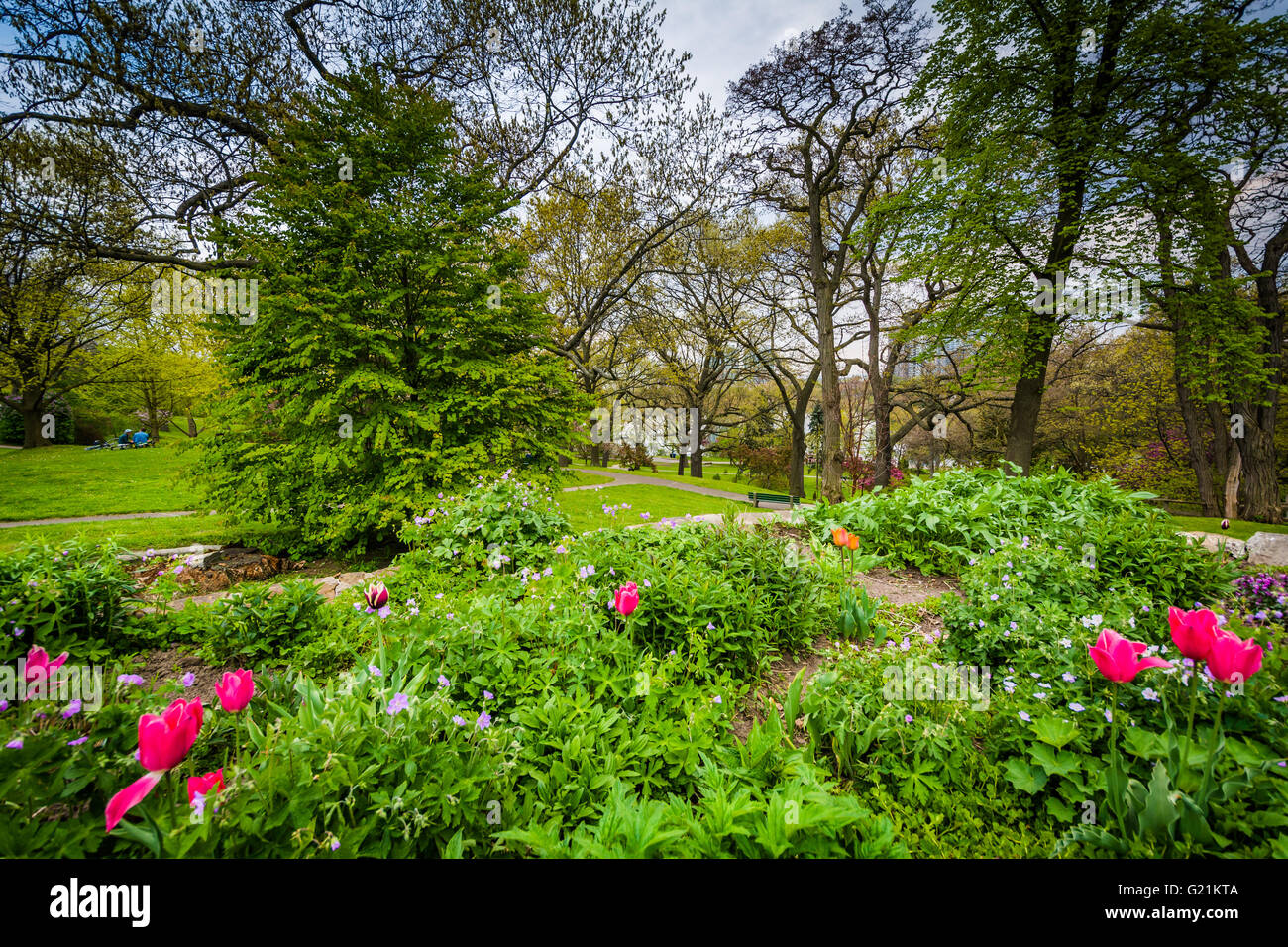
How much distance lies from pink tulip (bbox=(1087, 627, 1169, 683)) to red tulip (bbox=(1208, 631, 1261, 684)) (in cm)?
11

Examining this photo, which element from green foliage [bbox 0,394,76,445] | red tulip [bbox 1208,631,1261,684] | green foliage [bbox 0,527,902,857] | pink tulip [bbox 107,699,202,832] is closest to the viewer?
pink tulip [bbox 107,699,202,832]

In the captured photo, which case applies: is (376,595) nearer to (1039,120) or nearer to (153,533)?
(153,533)

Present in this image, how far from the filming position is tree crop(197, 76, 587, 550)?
5.53 metres

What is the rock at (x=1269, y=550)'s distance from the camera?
493cm

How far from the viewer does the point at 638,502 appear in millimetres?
13398

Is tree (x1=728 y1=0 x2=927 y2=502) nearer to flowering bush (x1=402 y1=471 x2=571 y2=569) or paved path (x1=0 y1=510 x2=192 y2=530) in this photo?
flowering bush (x1=402 y1=471 x2=571 y2=569)

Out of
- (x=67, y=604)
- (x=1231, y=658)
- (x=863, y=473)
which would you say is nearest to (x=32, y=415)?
(x=67, y=604)

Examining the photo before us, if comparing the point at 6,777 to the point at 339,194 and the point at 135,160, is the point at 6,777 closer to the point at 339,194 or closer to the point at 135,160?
the point at 339,194

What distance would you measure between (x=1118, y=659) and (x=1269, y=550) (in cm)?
682

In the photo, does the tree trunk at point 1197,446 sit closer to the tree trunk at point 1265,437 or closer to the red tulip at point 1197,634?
the tree trunk at point 1265,437

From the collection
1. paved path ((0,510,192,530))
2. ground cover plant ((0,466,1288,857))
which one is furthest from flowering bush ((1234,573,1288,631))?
paved path ((0,510,192,530))

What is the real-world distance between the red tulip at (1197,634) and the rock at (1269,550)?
19.8 ft
